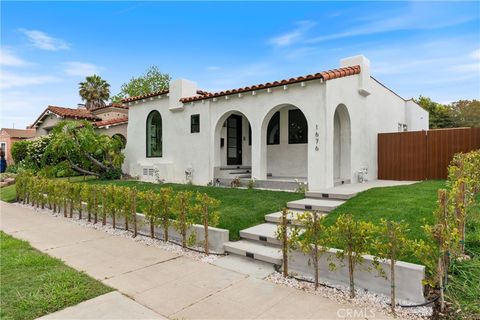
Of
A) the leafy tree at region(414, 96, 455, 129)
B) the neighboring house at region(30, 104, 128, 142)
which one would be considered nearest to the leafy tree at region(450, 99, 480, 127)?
the leafy tree at region(414, 96, 455, 129)

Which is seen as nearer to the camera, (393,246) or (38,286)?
(393,246)

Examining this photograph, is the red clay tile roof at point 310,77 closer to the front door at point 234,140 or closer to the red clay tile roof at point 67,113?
the front door at point 234,140

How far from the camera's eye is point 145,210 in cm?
661

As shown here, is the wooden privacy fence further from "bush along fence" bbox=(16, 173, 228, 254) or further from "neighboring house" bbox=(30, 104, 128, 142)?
→ "neighboring house" bbox=(30, 104, 128, 142)

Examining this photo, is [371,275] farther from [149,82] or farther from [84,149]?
[149,82]

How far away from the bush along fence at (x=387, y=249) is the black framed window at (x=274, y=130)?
352 inches

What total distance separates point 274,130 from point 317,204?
6.48 meters

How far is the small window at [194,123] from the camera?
1298 cm

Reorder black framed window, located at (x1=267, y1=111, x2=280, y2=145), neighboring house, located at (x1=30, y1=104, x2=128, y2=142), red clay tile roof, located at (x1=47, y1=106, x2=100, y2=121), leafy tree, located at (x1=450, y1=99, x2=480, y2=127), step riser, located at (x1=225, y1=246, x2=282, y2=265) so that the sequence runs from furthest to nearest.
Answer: leafy tree, located at (x1=450, y1=99, x2=480, y2=127) < red clay tile roof, located at (x1=47, y1=106, x2=100, y2=121) < neighboring house, located at (x1=30, y1=104, x2=128, y2=142) < black framed window, located at (x1=267, y1=111, x2=280, y2=145) < step riser, located at (x1=225, y1=246, x2=282, y2=265)

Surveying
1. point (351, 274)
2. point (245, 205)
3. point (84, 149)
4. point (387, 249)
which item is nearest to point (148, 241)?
point (245, 205)

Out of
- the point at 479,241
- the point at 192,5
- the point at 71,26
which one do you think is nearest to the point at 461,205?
the point at 479,241

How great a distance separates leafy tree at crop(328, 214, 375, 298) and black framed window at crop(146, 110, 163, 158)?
40.2 feet

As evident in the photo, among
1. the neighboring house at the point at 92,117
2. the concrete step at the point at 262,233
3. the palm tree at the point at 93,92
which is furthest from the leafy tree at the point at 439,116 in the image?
the palm tree at the point at 93,92

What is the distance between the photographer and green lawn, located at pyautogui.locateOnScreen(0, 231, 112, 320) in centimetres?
357
